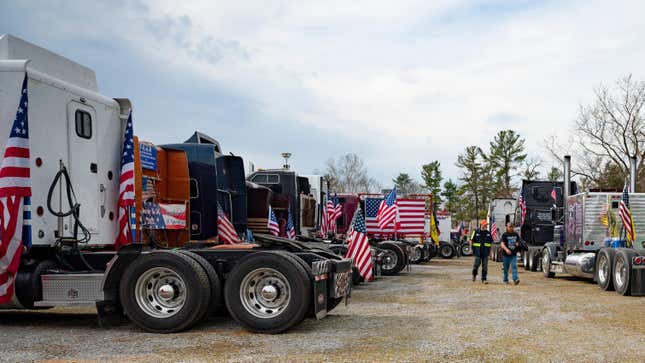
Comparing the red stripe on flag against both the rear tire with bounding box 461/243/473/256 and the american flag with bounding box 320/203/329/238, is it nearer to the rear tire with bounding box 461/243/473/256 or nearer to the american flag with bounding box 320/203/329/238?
the american flag with bounding box 320/203/329/238

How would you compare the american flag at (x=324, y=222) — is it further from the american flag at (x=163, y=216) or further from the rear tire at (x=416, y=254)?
the american flag at (x=163, y=216)

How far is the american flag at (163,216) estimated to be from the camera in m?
10.1

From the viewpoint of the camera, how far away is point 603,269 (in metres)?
16.2

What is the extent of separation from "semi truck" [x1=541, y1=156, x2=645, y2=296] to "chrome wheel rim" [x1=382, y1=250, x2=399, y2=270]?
468cm

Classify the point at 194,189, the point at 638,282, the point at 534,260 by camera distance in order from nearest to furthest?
1. the point at 194,189
2. the point at 638,282
3. the point at 534,260

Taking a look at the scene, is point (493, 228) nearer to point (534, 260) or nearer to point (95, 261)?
point (534, 260)

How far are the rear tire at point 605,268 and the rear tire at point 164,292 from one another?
34.6 ft

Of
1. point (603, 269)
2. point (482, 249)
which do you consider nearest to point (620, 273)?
point (603, 269)

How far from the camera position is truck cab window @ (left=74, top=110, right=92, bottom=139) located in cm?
889

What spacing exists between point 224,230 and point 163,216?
5.03 ft

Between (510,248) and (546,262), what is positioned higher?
(510,248)

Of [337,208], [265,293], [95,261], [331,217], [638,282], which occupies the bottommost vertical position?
[638,282]

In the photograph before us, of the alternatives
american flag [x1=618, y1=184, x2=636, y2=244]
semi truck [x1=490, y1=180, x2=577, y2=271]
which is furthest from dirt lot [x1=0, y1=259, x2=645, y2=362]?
semi truck [x1=490, y1=180, x2=577, y2=271]

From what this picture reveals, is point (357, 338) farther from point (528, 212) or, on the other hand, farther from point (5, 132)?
point (528, 212)
